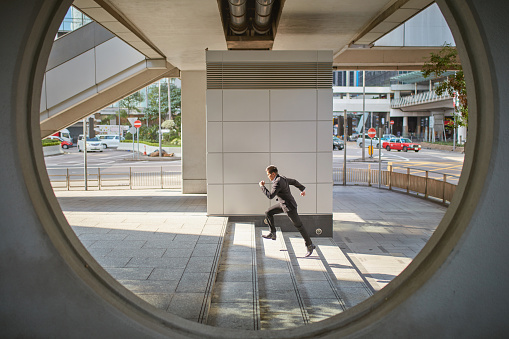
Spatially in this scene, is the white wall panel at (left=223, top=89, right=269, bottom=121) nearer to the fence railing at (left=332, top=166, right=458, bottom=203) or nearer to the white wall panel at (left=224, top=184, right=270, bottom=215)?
the white wall panel at (left=224, top=184, right=270, bottom=215)

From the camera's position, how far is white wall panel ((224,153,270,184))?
12531 millimetres

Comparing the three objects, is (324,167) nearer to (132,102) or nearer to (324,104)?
(324,104)

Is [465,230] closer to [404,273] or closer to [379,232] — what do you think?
[404,273]

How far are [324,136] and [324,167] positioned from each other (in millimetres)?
823

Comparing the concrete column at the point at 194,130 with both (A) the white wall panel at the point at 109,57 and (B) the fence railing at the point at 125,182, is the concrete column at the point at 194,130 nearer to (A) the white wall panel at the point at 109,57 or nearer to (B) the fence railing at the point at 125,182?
(B) the fence railing at the point at 125,182

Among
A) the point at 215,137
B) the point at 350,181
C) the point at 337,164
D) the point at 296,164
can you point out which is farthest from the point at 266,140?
the point at 337,164

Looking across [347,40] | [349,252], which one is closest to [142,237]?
[349,252]

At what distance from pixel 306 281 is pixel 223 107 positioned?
18.4ft

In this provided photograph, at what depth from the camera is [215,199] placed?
1267 centimetres

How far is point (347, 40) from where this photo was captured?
15281mm

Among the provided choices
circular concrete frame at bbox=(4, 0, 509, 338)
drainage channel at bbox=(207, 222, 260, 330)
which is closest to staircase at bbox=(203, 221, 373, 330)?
drainage channel at bbox=(207, 222, 260, 330)

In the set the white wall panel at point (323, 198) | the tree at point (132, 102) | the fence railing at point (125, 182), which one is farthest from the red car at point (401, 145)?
the white wall panel at point (323, 198)

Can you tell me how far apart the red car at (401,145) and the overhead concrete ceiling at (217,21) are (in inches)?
1507

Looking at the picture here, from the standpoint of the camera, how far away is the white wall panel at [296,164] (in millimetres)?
12469
